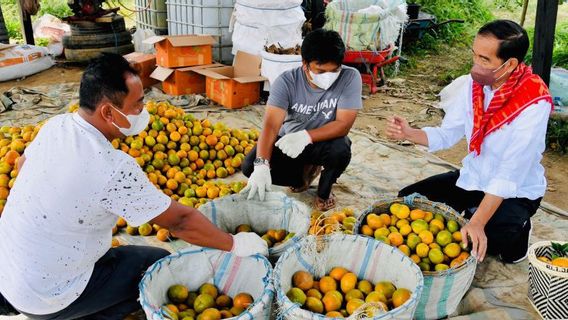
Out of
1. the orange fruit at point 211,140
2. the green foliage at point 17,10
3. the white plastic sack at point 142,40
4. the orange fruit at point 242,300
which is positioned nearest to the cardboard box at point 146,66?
the white plastic sack at point 142,40

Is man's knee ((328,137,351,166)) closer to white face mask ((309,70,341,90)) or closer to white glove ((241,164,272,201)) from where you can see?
white face mask ((309,70,341,90))

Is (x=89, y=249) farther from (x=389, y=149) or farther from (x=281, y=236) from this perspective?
(x=389, y=149)

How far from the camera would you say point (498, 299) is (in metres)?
2.73

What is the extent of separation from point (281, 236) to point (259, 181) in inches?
15.2

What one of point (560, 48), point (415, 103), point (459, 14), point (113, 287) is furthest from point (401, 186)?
point (459, 14)

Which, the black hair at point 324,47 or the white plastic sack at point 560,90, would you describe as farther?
the white plastic sack at point 560,90

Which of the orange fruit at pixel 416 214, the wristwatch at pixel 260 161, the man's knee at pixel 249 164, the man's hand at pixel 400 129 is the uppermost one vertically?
the man's hand at pixel 400 129

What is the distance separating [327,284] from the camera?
2344 millimetres

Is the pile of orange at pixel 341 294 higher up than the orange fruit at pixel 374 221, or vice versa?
the orange fruit at pixel 374 221

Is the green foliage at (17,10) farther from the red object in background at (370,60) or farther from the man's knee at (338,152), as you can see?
the man's knee at (338,152)

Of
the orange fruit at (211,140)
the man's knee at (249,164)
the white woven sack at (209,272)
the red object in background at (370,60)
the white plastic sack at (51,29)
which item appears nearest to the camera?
the white woven sack at (209,272)

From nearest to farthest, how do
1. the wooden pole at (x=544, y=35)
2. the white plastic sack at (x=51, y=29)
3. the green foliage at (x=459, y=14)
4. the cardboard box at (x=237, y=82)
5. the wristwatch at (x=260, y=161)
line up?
the wristwatch at (x=260, y=161)
the wooden pole at (x=544, y=35)
the cardboard box at (x=237, y=82)
the white plastic sack at (x=51, y=29)
the green foliage at (x=459, y=14)

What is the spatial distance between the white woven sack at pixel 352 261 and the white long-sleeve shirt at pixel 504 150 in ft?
2.22

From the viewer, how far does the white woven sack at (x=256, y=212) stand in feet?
9.34
